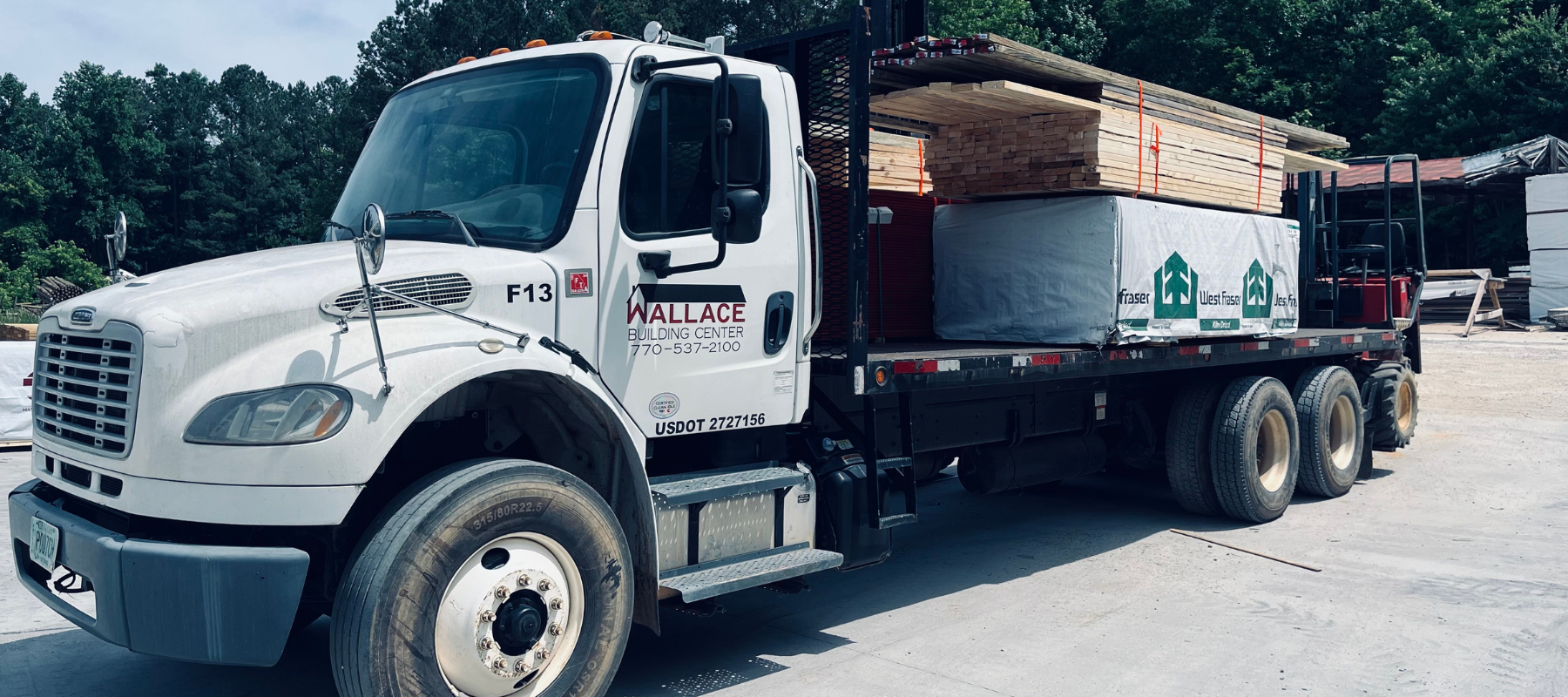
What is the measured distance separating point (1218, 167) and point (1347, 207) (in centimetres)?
2535

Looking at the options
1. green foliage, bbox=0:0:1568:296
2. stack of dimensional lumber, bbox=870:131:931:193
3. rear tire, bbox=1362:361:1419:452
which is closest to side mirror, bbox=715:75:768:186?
stack of dimensional lumber, bbox=870:131:931:193

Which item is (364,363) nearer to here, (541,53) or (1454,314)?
(541,53)

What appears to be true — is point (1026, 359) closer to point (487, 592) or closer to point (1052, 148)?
point (1052, 148)

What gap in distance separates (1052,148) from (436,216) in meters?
3.71

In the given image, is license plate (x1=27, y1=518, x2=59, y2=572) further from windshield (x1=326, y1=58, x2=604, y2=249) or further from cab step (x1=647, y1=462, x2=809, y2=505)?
cab step (x1=647, y1=462, x2=809, y2=505)

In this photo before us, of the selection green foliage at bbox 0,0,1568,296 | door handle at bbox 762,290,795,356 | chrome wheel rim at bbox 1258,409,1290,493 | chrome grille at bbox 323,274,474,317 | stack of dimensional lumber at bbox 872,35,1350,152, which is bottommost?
chrome wheel rim at bbox 1258,409,1290,493

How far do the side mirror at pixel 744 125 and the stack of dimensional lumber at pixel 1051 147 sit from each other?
2.12 meters

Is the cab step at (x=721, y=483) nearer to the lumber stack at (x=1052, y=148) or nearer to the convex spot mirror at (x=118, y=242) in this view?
the convex spot mirror at (x=118, y=242)

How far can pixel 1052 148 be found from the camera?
6941 millimetres

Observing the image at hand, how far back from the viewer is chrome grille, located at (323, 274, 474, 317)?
159 inches

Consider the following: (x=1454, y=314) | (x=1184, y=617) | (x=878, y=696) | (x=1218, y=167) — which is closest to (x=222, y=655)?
(x=878, y=696)

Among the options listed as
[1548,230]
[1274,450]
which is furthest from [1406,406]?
[1548,230]

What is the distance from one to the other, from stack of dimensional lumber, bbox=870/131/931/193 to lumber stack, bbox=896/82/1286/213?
0.64ft

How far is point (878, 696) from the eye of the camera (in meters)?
4.94
